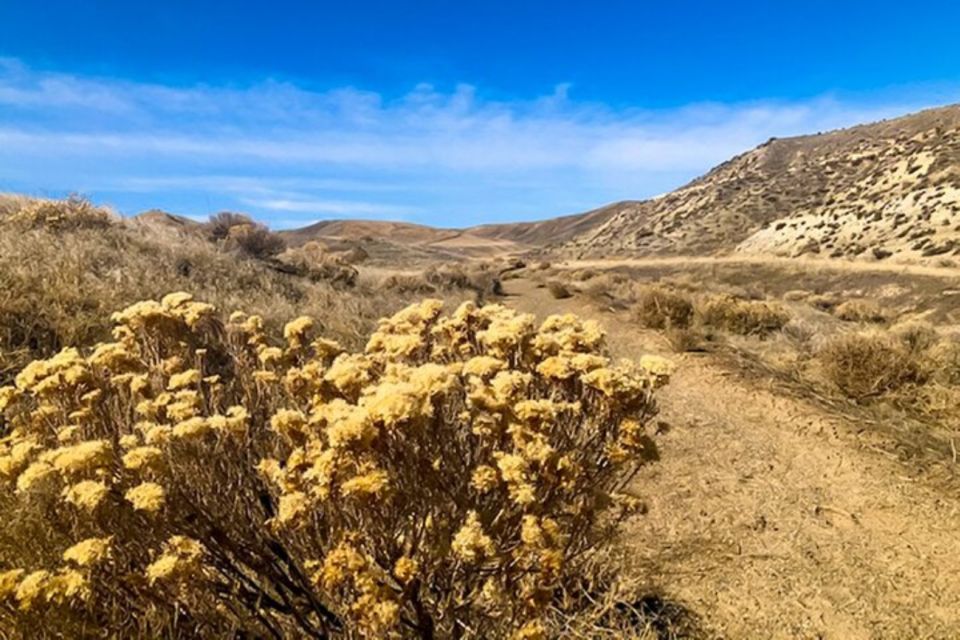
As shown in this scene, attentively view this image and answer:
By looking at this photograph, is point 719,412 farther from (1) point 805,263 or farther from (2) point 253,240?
(1) point 805,263

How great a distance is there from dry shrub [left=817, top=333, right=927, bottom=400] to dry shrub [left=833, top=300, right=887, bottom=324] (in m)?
10.7

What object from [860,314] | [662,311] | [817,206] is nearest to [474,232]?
[817,206]

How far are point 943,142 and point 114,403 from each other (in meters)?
57.9

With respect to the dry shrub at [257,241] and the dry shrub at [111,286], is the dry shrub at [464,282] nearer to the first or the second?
the dry shrub at [257,241]

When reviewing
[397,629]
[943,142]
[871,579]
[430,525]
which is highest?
[943,142]

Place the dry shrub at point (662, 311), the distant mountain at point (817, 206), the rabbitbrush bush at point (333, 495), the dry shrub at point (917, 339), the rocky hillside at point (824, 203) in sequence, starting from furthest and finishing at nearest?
1. the rocky hillside at point (824, 203)
2. the distant mountain at point (817, 206)
3. the dry shrub at point (662, 311)
4. the dry shrub at point (917, 339)
5. the rabbitbrush bush at point (333, 495)

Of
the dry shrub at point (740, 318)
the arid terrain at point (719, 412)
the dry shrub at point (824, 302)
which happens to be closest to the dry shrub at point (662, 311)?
the arid terrain at point (719, 412)

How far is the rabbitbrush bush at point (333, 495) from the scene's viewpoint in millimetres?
1986

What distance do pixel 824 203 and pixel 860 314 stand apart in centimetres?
3373

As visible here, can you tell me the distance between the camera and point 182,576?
6.34 feet

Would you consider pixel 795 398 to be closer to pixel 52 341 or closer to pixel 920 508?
pixel 920 508

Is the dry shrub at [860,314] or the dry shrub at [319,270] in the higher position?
the dry shrub at [319,270]

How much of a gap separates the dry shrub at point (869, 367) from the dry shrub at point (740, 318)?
453 cm

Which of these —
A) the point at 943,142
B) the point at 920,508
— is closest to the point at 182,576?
the point at 920,508
